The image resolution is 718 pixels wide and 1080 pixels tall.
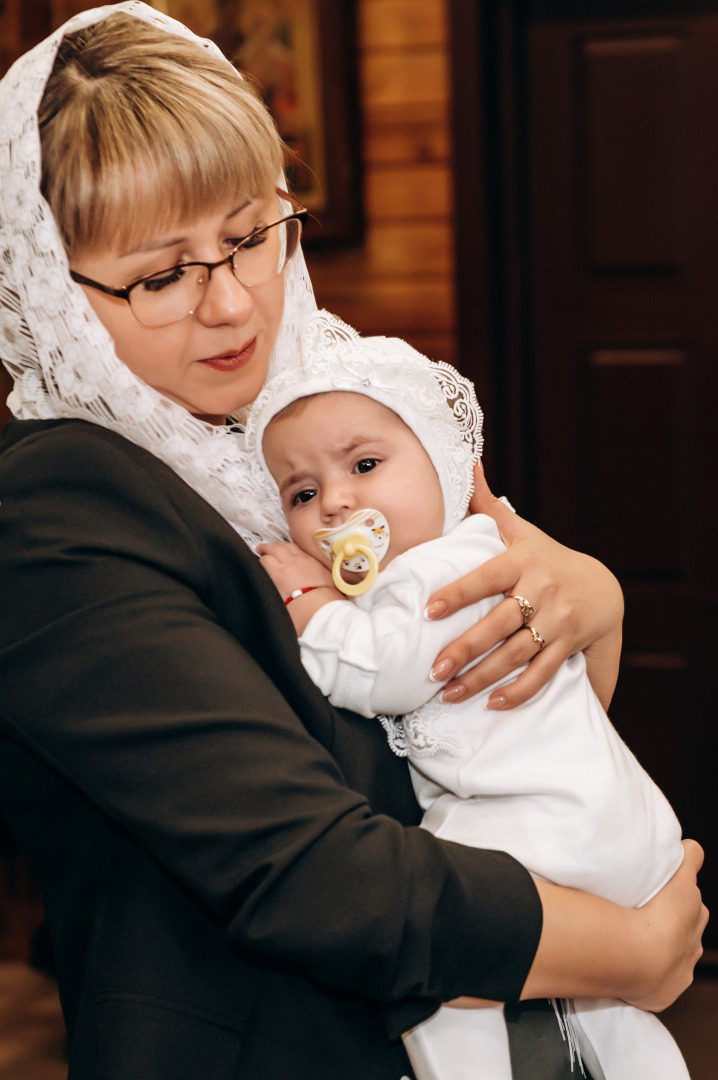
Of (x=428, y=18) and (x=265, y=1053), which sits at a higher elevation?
(x=428, y=18)

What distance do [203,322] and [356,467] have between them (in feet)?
0.91

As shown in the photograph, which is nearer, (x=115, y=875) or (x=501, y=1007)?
(x=115, y=875)

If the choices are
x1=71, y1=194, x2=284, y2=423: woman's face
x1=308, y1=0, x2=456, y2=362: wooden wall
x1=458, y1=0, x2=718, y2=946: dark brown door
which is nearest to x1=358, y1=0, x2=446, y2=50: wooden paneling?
x1=308, y1=0, x2=456, y2=362: wooden wall

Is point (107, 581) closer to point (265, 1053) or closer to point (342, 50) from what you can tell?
point (265, 1053)

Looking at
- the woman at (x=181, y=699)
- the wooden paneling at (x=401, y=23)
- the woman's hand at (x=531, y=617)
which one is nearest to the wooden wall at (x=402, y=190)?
the wooden paneling at (x=401, y=23)

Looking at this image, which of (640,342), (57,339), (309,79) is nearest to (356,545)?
(57,339)

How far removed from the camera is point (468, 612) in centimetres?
127

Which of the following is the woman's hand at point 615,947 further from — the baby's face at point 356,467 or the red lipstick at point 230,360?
the red lipstick at point 230,360

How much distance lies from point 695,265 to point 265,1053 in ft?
8.90

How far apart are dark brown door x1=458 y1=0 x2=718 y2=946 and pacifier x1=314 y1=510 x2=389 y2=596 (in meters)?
1.98

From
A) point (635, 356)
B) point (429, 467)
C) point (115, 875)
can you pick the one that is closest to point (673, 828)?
point (429, 467)

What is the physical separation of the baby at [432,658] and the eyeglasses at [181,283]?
0.15 metres

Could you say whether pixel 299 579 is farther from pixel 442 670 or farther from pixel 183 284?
pixel 183 284

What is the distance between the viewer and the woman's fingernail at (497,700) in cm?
122
